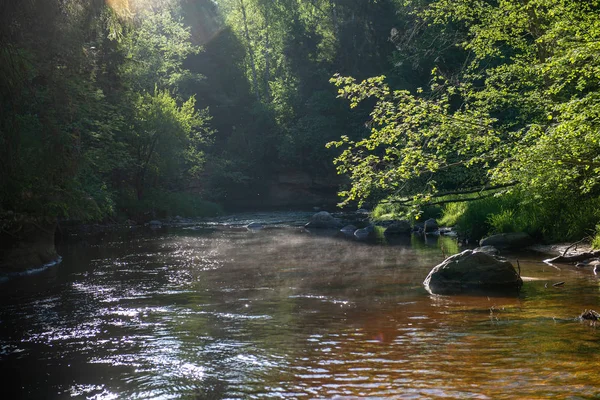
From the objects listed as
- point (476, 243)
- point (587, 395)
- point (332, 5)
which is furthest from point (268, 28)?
point (587, 395)

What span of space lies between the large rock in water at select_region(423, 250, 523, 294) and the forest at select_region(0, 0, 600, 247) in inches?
68.5

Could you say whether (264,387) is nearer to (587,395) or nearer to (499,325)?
(587,395)

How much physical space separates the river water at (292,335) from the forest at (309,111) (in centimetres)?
260

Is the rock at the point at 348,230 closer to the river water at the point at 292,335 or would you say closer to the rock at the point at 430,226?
the rock at the point at 430,226

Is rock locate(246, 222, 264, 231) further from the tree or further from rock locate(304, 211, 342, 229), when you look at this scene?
the tree

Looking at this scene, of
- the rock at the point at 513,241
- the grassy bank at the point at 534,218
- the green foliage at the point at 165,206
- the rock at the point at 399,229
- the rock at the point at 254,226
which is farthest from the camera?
the green foliage at the point at 165,206

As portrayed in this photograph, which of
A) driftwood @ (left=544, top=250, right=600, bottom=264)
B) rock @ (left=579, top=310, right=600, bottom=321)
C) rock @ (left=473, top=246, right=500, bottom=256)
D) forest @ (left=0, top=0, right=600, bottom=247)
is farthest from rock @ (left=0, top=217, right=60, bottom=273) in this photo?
driftwood @ (left=544, top=250, right=600, bottom=264)

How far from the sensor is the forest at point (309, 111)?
40.3ft

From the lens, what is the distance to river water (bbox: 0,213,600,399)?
6.69 metres

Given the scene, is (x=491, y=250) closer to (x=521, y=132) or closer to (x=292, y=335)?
(x=521, y=132)

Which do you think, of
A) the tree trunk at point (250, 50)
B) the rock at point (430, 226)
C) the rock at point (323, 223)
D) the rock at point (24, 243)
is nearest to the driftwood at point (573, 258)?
the rock at point (430, 226)

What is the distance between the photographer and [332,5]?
179ft

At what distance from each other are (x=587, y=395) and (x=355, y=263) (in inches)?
451

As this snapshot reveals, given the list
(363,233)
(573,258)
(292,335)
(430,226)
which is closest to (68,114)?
(292,335)
